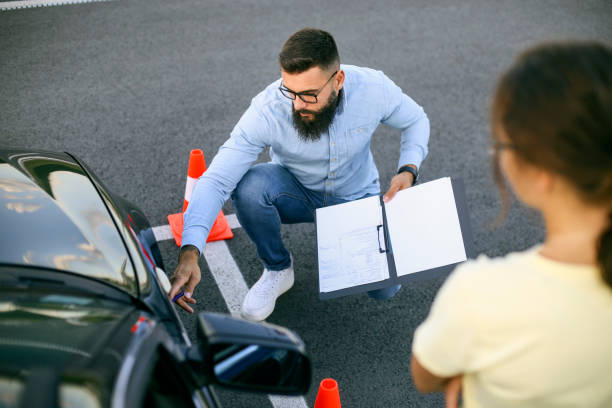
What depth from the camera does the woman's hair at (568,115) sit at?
0.95 meters

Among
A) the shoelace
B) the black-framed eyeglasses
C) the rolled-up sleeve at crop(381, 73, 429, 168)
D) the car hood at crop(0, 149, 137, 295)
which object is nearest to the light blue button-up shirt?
the rolled-up sleeve at crop(381, 73, 429, 168)

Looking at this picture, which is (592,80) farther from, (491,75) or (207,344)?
(491,75)

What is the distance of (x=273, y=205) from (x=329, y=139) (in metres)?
0.45

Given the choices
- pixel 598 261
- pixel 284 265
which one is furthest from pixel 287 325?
pixel 598 261

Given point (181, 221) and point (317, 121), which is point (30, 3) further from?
point (317, 121)

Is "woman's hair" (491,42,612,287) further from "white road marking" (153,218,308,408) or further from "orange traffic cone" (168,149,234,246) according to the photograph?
"orange traffic cone" (168,149,234,246)

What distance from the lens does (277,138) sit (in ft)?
9.21

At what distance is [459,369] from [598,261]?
377mm

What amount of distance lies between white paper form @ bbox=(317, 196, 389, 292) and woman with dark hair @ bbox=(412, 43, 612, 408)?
1377 millimetres

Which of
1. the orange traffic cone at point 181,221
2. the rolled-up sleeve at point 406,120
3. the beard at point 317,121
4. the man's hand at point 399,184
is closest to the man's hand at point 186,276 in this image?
the beard at point 317,121

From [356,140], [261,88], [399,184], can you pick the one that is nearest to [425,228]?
[399,184]

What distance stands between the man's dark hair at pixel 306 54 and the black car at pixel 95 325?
1081 mm

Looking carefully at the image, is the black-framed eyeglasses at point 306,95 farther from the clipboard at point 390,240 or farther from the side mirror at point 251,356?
the side mirror at point 251,356

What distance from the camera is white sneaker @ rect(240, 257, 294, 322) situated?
2.97m
